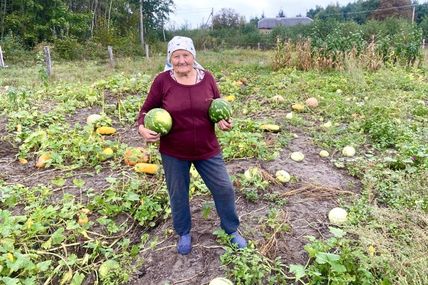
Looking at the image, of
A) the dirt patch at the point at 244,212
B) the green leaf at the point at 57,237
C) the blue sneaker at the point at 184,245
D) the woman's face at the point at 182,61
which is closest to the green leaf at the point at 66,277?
the green leaf at the point at 57,237

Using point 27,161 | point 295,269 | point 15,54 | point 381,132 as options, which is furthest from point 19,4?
point 295,269

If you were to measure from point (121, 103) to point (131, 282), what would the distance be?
4065 mm

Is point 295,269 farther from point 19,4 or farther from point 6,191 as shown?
point 19,4

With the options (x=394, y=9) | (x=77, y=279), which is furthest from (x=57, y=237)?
(x=394, y=9)

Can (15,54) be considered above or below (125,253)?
above

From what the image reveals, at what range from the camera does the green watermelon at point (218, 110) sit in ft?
8.07

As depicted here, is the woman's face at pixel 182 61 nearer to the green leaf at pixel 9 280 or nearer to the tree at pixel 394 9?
the green leaf at pixel 9 280

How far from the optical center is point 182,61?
2.42m

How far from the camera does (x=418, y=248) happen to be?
255 centimetres

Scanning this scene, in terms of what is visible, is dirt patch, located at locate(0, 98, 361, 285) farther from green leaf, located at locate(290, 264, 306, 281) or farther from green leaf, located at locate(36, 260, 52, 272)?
green leaf, located at locate(36, 260, 52, 272)

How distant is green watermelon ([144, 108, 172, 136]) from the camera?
2408mm

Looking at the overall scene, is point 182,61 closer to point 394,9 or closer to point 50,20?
point 50,20

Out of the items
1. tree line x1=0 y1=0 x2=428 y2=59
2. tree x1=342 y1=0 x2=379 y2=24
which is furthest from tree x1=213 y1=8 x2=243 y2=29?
tree x1=342 y1=0 x2=379 y2=24

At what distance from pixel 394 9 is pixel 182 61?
3240 centimetres
